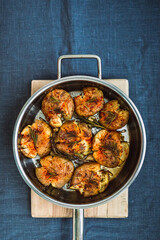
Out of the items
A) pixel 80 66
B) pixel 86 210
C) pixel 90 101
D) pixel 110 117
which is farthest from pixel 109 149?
pixel 80 66

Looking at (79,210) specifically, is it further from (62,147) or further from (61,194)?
(62,147)

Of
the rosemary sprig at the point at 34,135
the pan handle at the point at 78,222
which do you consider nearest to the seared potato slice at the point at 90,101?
the rosemary sprig at the point at 34,135

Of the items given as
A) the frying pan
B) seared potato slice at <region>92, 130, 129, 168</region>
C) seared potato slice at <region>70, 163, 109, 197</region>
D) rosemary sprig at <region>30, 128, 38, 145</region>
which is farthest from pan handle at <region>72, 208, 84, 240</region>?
rosemary sprig at <region>30, 128, 38, 145</region>

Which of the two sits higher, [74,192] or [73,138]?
[73,138]

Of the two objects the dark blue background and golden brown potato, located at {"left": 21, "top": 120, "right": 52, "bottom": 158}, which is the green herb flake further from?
golden brown potato, located at {"left": 21, "top": 120, "right": 52, "bottom": 158}

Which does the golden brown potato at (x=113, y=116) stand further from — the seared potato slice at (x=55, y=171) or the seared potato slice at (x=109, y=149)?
the seared potato slice at (x=55, y=171)

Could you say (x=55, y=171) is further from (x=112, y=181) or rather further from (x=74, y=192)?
(x=112, y=181)
